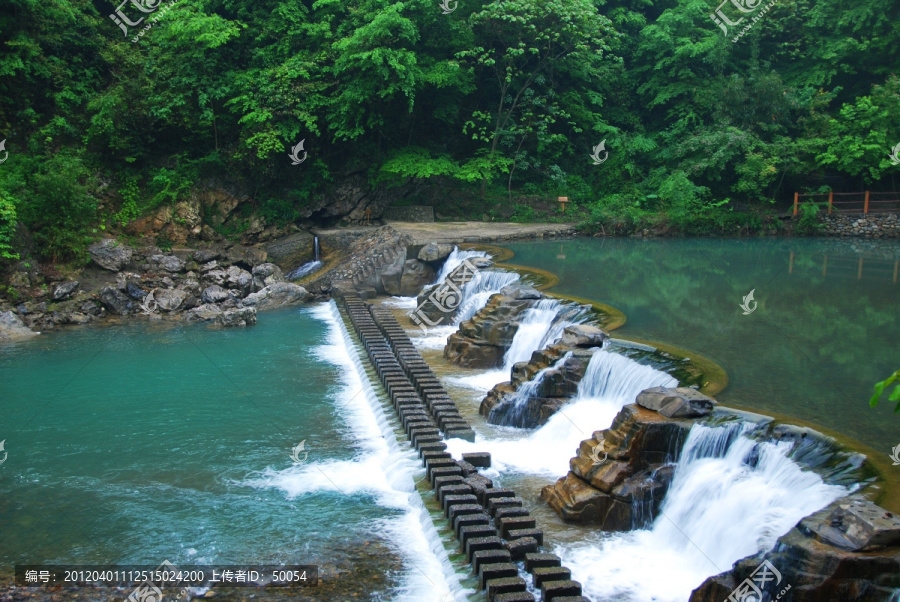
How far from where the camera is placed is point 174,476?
941cm

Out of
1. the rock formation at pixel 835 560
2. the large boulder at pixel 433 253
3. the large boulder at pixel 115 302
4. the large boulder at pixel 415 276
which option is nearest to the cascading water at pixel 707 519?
the rock formation at pixel 835 560

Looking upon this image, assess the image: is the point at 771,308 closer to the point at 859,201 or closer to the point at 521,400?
the point at 521,400

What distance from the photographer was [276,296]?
67.0 feet

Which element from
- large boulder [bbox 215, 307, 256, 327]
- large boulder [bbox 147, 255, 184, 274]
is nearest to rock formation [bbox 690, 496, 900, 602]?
large boulder [bbox 215, 307, 256, 327]

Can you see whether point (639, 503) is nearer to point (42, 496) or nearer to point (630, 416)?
point (630, 416)

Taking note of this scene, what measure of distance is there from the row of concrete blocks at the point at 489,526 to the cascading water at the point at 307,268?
13.0m

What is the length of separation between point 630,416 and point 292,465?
15.1ft

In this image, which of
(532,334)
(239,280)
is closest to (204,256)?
(239,280)

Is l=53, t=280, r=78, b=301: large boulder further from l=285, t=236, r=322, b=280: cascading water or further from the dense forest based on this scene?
l=285, t=236, r=322, b=280: cascading water

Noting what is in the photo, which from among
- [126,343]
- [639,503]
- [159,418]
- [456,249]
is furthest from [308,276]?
[639,503]

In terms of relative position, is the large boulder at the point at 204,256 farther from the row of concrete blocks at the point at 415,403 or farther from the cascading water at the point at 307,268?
the row of concrete blocks at the point at 415,403

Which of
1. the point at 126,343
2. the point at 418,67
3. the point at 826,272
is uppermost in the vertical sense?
the point at 418,67

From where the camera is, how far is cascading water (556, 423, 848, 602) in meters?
6.91

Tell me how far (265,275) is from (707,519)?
16.9m
